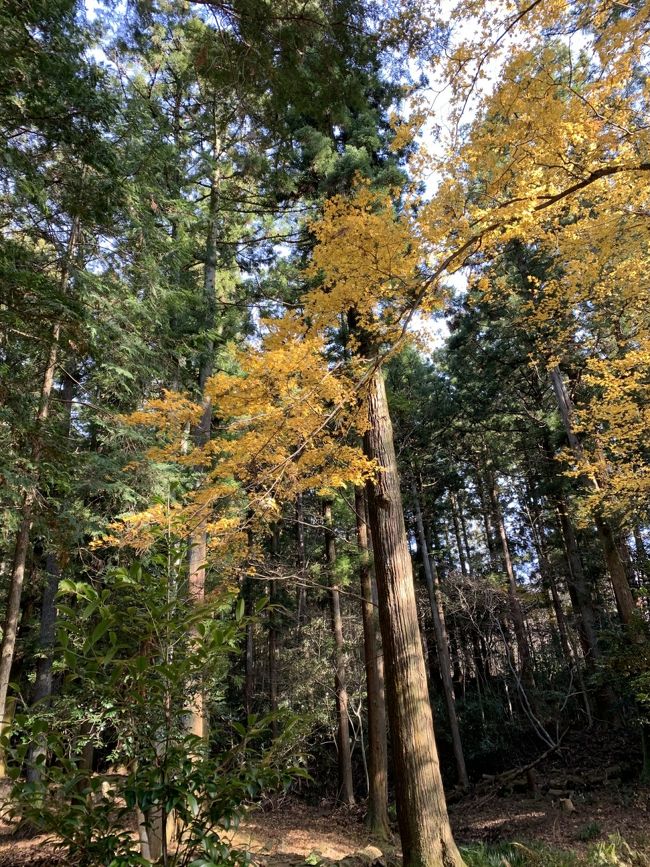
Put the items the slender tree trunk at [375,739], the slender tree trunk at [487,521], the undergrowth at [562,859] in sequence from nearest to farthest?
1. the undergrowth at [562,859]
2. the slender tree trunk at [375,739]
3. the slender tree trunk at [487,521]

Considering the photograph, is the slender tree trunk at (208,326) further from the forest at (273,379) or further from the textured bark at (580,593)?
the textured bark at (580,593)

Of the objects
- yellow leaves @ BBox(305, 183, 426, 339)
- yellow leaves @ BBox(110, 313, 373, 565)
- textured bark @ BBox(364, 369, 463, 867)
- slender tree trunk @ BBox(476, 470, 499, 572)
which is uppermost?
slender tree trunk @ BBox(476, 470, 499, 572)

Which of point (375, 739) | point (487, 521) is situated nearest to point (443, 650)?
point (487, 521)

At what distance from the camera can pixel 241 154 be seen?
749cm

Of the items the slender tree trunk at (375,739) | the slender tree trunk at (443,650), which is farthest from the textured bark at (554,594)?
the slender tree trunk at (375,739)

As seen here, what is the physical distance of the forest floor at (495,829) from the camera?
223 inches

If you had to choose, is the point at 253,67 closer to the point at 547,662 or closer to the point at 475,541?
the point at 547,662

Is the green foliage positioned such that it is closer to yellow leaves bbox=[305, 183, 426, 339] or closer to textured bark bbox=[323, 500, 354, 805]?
yellow leaves bbox=[305, 183, 426, 339]

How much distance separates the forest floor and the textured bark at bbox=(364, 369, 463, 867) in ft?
5.19

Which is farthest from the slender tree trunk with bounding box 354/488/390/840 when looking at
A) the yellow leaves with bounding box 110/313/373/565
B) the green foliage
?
the green foliage

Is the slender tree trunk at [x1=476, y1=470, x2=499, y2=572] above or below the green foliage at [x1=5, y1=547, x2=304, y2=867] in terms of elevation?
above

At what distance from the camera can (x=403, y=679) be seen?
4039 mm

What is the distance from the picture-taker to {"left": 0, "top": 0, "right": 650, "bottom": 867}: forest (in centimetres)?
154

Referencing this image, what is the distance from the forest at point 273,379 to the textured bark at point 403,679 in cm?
2
